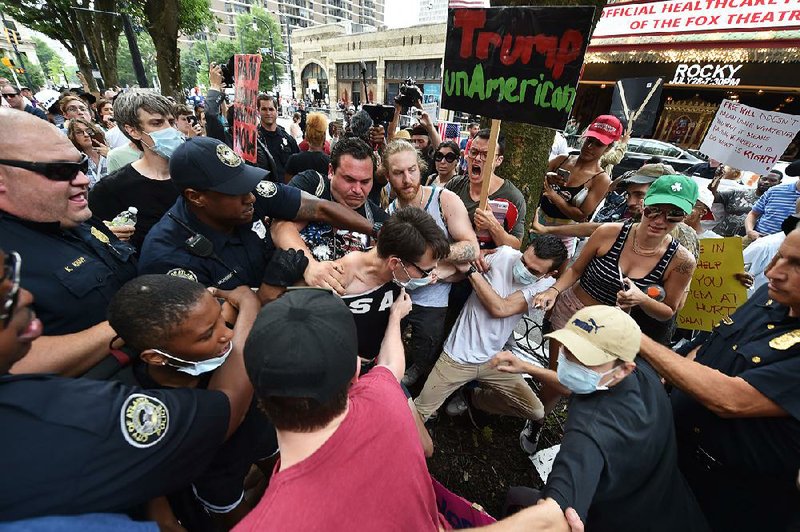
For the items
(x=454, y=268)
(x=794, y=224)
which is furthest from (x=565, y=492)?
(x=794, y=224)

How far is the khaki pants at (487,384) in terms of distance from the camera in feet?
9.29

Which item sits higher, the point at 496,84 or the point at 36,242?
the point at 496,84

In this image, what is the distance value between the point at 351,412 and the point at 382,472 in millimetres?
202

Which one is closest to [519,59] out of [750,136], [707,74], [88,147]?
[750,136]

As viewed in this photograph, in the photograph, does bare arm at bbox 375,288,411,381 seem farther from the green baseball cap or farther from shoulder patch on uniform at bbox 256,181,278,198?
the green baseball cap

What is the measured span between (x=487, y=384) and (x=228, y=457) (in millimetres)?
2101

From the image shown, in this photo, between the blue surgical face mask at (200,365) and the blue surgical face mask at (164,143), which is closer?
the blue surgical face mask at (200,365)

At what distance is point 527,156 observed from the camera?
3.58 metres

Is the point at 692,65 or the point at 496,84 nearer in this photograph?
the point at 496,84

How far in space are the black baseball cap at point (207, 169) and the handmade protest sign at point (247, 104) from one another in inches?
68.8

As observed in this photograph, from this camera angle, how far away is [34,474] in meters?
0.93

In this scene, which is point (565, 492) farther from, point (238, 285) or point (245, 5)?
point (245, 5)

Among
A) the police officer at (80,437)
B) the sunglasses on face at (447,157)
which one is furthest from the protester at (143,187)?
the sunglasses on face at (447,157)

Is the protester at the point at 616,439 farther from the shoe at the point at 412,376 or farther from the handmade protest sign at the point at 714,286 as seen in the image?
the shoe at the point at 412,376
